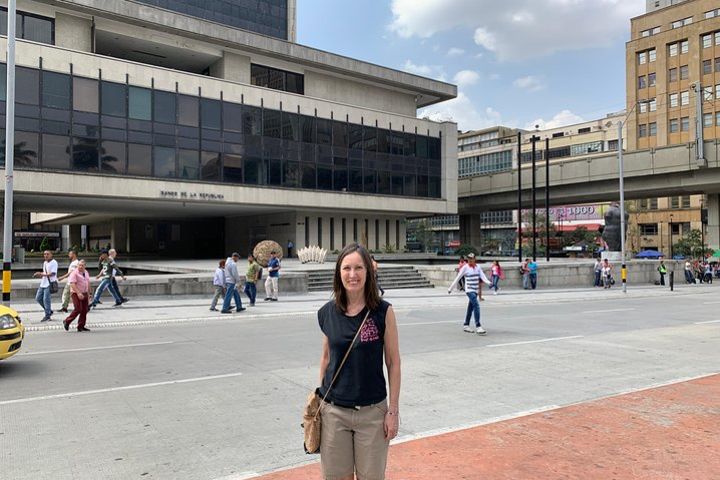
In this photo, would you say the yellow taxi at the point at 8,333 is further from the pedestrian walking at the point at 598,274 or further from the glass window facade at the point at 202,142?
the pedestrian walking at the point at 598,274

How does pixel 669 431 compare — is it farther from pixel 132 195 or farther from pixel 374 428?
pixel 132 195

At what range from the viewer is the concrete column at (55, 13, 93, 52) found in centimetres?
3581

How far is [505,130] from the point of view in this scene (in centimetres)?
11362

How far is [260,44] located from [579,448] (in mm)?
43705

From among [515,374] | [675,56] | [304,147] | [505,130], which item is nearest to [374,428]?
[515,374]

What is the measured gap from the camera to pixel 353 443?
2928 millimetres

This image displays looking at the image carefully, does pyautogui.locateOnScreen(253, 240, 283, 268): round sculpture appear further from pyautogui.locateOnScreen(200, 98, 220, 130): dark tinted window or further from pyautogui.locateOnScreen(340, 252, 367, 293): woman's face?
pyautogui.locateOnScreen(340, 252, 367, 293): woman's face

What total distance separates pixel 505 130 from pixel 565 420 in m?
114

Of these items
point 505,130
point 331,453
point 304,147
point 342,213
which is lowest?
point 331,453

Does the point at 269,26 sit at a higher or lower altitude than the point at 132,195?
higher

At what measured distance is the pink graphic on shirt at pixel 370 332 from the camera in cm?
295

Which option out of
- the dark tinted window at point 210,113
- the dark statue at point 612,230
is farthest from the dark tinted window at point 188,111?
the dark statue at point 612,230

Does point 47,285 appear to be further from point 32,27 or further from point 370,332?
point 32,27

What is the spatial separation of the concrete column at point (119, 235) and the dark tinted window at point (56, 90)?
76.5ft
